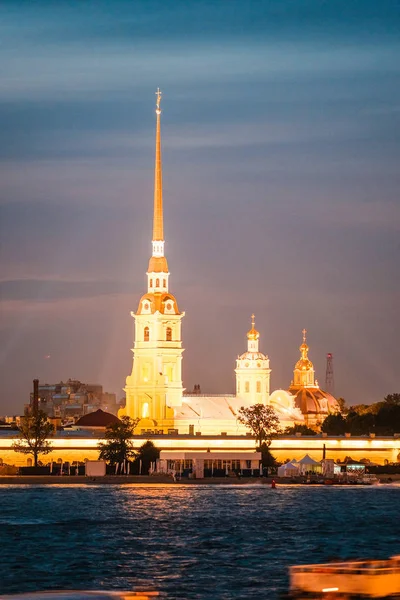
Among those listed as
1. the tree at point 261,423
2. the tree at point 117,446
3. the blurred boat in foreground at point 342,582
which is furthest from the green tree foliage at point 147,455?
the blurred boat in foreground at point 342,582

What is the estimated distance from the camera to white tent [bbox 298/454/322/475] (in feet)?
573

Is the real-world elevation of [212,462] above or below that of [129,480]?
above

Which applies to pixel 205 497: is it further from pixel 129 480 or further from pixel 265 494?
pixel 129 480

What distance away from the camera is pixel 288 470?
17288 cm

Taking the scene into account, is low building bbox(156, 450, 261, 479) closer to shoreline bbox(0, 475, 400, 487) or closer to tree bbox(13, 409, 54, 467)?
shoreline bbox(0, 475, 400, 487)

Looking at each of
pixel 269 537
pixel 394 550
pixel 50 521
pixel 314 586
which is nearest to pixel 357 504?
pixel 50 521

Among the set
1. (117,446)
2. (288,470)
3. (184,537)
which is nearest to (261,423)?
(288,470)

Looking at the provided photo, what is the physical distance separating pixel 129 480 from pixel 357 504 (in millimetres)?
43349

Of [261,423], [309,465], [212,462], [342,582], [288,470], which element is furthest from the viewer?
[261,423]

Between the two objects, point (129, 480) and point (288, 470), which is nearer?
point (129, 480)

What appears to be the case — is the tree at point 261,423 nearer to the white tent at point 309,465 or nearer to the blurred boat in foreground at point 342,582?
the white tent at point 309,465

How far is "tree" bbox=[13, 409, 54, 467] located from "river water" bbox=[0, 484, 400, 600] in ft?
93.1

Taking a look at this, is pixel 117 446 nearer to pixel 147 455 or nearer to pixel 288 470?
pixel 147 455

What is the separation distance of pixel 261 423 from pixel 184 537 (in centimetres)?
10422
